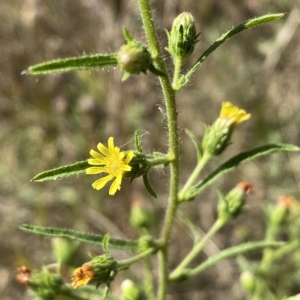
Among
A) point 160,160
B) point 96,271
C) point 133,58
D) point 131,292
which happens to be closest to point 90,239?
point 96,271

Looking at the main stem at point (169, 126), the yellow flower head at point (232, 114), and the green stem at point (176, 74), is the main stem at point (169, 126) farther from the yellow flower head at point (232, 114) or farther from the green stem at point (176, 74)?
the yellow flower head at point (232, 114)

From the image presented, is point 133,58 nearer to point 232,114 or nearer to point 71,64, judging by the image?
point 71,64

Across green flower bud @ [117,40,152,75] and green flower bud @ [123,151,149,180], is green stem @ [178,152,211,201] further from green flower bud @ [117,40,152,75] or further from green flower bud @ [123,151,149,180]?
green flower bud @ [117,40,152,75]

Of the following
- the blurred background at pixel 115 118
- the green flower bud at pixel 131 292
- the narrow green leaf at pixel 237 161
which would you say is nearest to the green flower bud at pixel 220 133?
the narrow green leaf at pixel 237 161

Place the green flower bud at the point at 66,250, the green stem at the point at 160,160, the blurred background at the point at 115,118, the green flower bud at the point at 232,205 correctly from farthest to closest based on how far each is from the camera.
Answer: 1. the blurred background at the point at 115,118
2. the green flower bud at the point at 66,250
3. the green flower bud at the point at 232,205
4. the green stem at the point at 160,160

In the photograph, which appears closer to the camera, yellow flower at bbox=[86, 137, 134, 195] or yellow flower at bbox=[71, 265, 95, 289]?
yellow flower at bbox=[86, 137, 134, 195]

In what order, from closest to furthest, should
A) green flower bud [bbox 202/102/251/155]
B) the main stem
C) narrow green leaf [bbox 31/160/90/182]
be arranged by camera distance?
the main stem → narrow green leaf [bbox 31/160/90/182] → green flower bud [bbox 202/102/251/155]

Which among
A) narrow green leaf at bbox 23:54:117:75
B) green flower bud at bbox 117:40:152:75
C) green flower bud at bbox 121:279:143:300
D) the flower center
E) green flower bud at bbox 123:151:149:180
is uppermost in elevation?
narrow green leaf at bbox 23:54:117:75

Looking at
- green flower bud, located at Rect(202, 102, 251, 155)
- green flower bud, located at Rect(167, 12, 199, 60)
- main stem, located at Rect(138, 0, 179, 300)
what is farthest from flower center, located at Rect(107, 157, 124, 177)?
green flower bud, located at Rect(202, 102, 251, 155)
